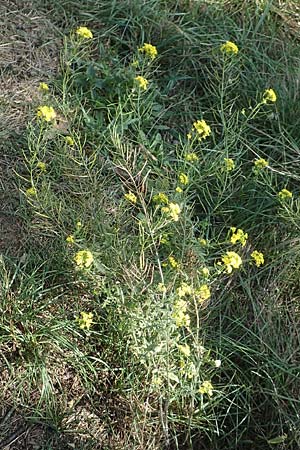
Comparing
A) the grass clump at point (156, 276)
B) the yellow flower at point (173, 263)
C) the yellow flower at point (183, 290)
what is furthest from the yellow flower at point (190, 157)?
the yellow flower at point (183, 290)

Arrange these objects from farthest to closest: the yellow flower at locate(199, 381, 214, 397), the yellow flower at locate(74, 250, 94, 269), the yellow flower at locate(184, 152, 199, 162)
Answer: the yellow flower at locate(184, 152, 199, 162), the yellow flower at locate(199, 381, 214, 397), the yellow flower at locate(74, 250, 94, 269)

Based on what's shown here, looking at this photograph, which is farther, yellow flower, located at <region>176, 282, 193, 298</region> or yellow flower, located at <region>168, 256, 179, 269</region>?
yellow flower, located at <region>168, 256, 179, 269</region>

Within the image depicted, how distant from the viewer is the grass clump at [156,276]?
2.30 m

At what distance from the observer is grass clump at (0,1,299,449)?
2.30 metres

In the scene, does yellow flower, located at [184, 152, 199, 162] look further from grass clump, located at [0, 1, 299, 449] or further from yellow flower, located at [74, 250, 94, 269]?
yellow flower, located at [74, 250, 94, 269]

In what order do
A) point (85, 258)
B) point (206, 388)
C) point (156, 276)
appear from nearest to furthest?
point (85, 258) < point (206, 388) < point (156, 276)

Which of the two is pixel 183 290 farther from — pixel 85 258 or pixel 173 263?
pixel 85 258

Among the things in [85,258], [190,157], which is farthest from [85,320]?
[190,157]

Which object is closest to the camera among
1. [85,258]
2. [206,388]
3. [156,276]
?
[85,258]

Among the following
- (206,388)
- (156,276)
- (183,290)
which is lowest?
(206,388)

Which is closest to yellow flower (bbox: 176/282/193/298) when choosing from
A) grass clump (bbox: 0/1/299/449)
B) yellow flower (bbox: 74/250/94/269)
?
grass clump (bbox: 0/1/299/449)

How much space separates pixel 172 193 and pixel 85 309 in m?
0.51

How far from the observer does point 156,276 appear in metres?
2.37

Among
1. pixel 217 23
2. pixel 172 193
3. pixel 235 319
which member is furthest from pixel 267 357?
pixel 217 23
